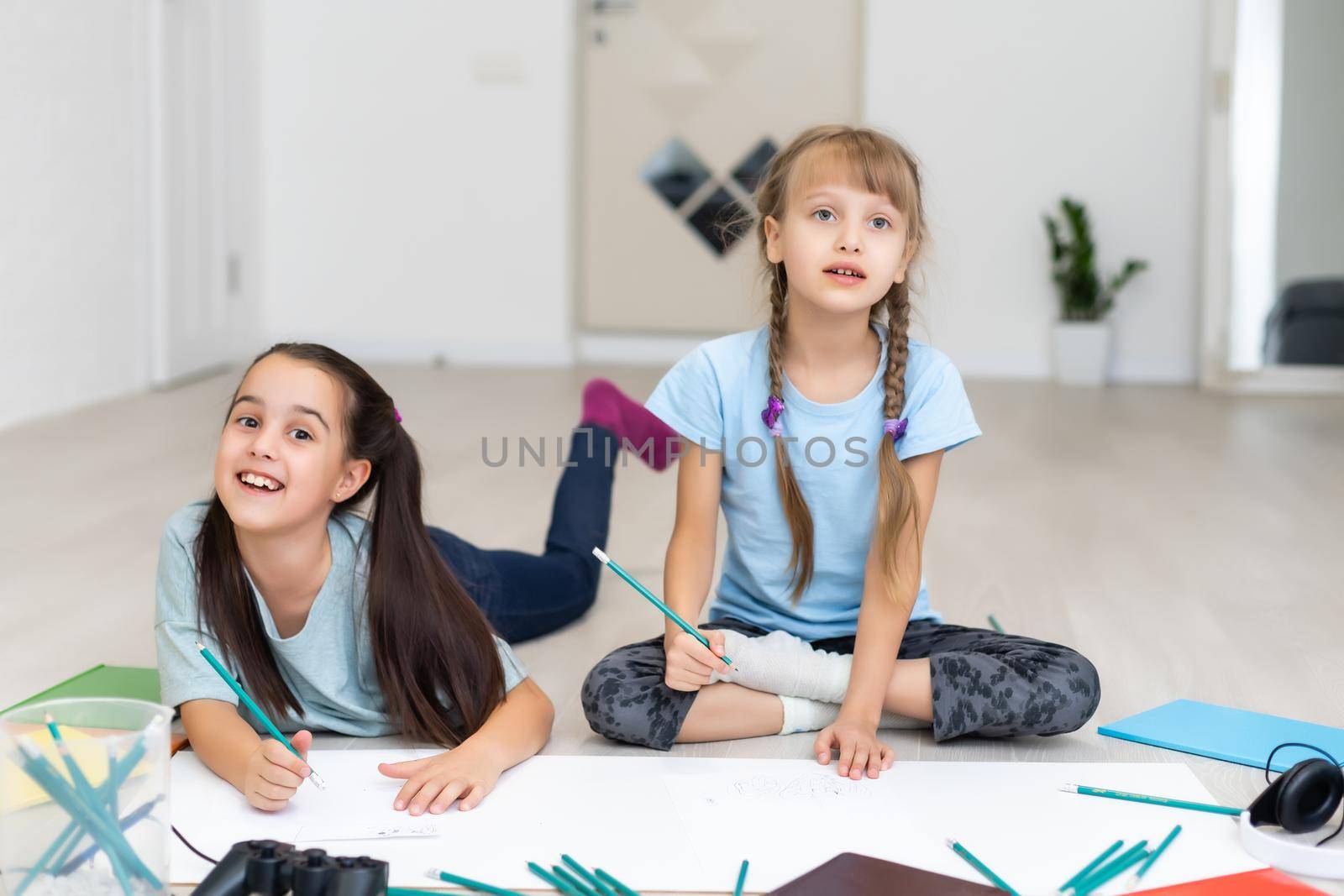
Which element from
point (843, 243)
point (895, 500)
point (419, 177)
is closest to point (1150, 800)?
point (895, 500)

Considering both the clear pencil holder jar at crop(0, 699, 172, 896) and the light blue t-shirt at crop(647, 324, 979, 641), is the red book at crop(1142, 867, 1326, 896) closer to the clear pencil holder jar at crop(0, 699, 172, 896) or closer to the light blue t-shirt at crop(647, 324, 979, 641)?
the light blue t-shirt at crop(647, 324, 979, 641)

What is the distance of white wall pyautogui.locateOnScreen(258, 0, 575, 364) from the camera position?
4867 mm

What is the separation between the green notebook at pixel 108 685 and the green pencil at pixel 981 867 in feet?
2.85

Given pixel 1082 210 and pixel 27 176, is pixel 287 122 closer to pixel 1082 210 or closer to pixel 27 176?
pixel 27 176

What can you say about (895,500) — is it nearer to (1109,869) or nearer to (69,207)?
(1109,869)

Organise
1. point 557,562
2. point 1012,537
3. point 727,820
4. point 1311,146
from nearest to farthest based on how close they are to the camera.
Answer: point 727,820 < point 557,562 < point 1012,537 < point 1311,146

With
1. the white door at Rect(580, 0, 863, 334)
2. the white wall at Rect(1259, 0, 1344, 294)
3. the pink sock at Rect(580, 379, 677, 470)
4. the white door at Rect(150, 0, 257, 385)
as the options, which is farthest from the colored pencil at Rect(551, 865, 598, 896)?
the white wall at Rect(1259, 0, 1344, 294)

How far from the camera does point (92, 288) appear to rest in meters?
3.80

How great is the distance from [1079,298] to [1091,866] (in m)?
3.85

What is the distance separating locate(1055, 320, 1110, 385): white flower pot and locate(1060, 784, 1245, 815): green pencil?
365cm

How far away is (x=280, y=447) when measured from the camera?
1.31 metres

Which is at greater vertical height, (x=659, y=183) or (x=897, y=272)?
(x=659, y=183)

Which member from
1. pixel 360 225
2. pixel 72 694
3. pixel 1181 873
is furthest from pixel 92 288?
A: pixel 1181 873

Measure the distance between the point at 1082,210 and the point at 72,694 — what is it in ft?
12.8
